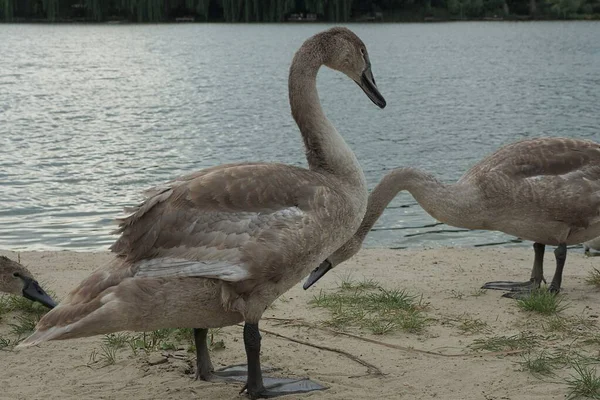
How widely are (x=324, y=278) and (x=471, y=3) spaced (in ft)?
374

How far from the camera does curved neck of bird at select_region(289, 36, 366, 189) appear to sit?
6.08 metres

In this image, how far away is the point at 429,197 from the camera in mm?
8375

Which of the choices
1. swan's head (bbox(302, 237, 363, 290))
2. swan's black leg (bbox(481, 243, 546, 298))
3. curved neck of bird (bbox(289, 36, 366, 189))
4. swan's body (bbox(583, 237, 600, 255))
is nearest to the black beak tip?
swan's head (bbox(302, 237, 363, 290))

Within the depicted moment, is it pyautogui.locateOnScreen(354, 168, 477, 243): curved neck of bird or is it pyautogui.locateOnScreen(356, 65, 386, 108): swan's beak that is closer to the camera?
pyautogui.locateOnScreen(356, 65, 386, 108): swan's beak

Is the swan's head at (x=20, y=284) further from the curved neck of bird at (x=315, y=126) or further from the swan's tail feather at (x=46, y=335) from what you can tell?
the curved neck of bird at (x=315, y=126)

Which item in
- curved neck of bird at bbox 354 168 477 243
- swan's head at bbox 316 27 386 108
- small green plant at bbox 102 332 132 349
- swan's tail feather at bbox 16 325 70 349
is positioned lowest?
small green plant at bbox 102 332 132 349

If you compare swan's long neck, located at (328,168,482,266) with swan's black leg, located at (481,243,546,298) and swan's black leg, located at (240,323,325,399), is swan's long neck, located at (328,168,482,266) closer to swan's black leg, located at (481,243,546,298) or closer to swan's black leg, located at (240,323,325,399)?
swan's black leg, located at (481,243,546,298)

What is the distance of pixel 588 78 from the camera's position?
140 ft

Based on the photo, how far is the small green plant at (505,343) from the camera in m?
6.53

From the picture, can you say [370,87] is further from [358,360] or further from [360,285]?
[360,285]

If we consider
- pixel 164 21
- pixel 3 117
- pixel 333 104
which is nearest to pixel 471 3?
pixel 164 21

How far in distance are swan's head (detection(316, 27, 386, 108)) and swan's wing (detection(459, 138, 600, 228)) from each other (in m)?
2.55

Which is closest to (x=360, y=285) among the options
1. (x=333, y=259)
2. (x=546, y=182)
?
(x=333, y=259)

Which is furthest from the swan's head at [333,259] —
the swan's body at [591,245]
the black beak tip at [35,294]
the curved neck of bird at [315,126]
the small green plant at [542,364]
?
the swan's body at [591,245]
